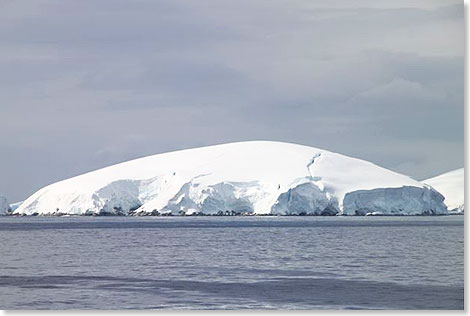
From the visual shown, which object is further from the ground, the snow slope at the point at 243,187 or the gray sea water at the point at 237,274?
the snow slope at the point at 243,187

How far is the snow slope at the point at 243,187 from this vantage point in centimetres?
4178

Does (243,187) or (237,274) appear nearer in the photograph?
(237,274)

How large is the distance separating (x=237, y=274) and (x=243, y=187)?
98.5 feet

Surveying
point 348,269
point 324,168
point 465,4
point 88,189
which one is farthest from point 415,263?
point 88,189

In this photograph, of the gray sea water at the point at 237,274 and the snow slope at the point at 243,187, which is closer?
the gray sea water at the point at 237,274

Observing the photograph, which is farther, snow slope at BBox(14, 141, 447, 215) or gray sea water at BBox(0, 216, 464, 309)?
snow slope at BBox(14, 141, 447, 215)

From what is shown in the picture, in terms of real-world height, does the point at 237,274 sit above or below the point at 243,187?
below

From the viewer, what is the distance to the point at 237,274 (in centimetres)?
1494

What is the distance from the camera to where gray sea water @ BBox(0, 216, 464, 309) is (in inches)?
456

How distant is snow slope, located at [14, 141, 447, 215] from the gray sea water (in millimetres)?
18802

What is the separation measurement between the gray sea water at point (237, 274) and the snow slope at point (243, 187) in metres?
18.8

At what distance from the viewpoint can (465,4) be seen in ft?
38.3

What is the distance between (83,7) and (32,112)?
2.06 m

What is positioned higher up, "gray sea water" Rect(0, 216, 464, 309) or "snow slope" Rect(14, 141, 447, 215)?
"snow slope" Rect(14, 141, 447, 215)
